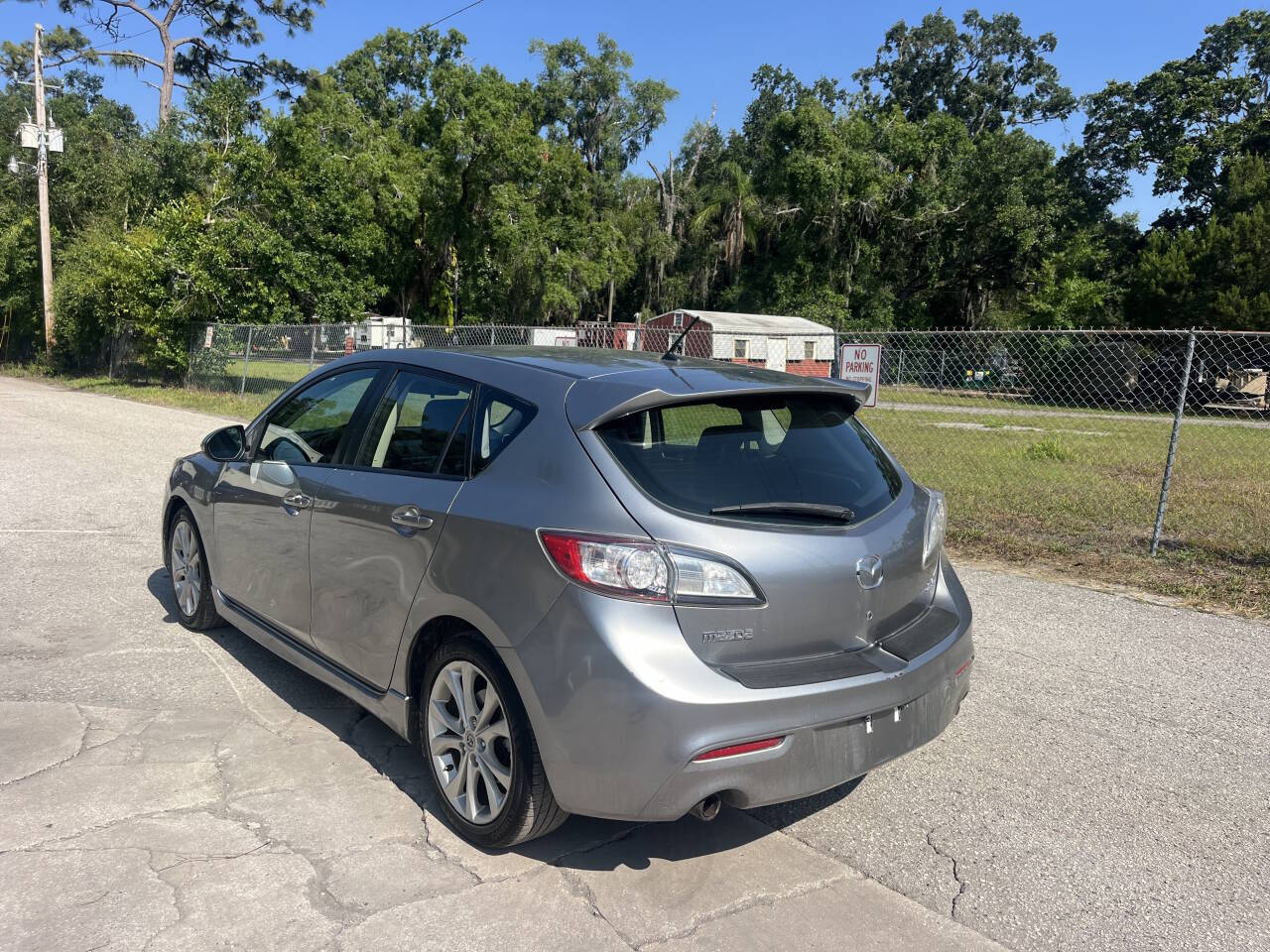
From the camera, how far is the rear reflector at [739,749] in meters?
2.70

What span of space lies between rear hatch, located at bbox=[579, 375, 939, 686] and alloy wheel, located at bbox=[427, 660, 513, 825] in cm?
79

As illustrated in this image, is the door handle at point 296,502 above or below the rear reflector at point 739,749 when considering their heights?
above

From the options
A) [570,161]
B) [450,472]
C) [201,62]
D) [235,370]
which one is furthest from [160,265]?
[201,62]

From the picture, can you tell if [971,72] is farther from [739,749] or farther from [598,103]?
[739,749]

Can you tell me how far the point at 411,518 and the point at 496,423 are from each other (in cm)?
46

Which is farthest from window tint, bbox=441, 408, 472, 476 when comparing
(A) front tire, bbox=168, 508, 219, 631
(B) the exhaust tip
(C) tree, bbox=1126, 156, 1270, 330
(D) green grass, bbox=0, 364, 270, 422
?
(C) tree, bbox=1126, 156, 1270, 330

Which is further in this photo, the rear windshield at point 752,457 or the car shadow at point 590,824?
the car shadow at point 590,824

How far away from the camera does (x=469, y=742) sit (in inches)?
126

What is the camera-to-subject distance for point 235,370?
71.5 ft

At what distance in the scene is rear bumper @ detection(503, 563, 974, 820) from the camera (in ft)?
8.80

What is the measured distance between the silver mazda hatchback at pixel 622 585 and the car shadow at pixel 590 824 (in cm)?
24

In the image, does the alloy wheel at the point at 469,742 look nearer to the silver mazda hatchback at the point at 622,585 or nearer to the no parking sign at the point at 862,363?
the silver mazda hatchback at the point at 622,585

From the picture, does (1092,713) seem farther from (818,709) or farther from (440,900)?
(440,900)

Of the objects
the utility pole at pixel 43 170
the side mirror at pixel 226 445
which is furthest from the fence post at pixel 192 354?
the side mirror at pixel 226 445
